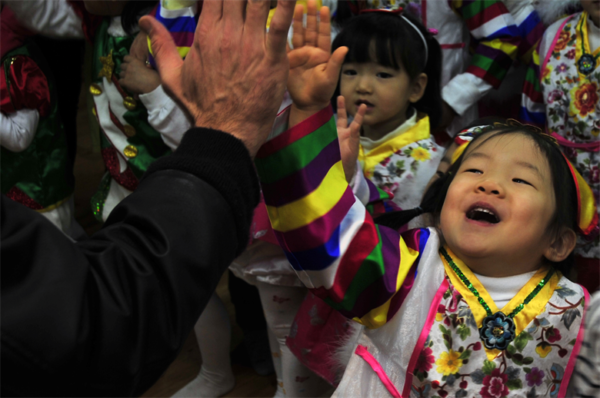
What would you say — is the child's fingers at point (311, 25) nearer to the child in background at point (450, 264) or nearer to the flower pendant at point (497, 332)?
the child in background at point (450, 264)

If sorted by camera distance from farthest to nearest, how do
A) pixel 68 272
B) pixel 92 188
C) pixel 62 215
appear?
pixel 92 188, pixel 62 215, pixel 68 272

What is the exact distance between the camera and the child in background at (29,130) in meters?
1.80

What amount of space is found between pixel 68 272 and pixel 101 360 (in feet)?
0.34

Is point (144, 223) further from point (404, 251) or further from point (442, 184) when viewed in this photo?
point (442, 184)

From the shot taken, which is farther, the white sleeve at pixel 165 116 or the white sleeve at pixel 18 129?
the white sleeve at pixel 18 129

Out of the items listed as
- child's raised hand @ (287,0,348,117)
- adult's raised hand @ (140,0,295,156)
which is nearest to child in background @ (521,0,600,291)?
child's raised hand @ (287,0,348,117)

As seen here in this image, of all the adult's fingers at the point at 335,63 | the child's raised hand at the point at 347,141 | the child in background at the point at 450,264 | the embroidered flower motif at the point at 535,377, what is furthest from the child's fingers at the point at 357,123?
the embroidered flower motif at the point at 535,377

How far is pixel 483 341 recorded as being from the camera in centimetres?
103

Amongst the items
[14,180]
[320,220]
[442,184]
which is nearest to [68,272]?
[320,220]

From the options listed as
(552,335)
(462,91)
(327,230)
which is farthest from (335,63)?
(462,91)

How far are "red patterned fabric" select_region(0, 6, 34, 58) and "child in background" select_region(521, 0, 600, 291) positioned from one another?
1.65 m

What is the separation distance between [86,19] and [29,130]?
413mm

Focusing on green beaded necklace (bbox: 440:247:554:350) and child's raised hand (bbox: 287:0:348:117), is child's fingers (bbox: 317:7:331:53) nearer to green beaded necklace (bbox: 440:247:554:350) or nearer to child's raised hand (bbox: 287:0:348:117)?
child's raised hand (bbox: 287:0:348:117)

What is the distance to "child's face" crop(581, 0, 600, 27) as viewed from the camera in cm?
156
